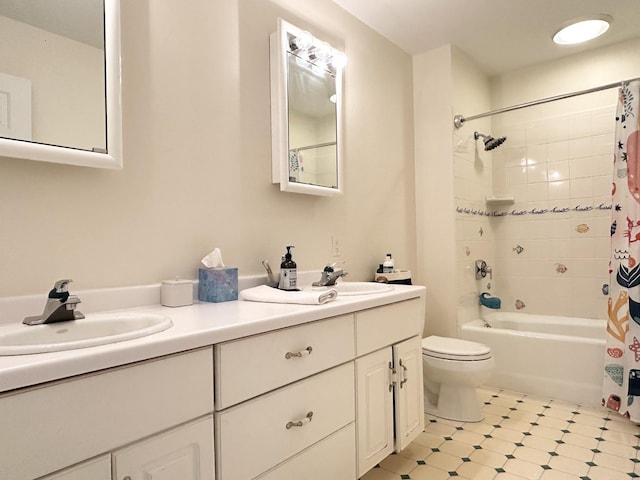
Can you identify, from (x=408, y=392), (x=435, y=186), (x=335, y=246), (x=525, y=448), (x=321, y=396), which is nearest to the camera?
(x=321, y=396)

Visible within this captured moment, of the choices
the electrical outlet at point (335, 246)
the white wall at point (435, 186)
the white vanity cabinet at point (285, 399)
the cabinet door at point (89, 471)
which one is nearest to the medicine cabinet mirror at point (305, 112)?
the electrical outlet at point (335, 246)

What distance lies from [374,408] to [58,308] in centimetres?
115

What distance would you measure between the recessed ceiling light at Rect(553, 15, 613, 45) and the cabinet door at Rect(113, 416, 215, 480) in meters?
3.09

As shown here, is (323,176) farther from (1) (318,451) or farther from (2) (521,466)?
(2) (521,466)

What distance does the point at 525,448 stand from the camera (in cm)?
193

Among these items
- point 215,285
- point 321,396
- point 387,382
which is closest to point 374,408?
point 387,382

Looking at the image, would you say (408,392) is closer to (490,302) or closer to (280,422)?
(280,422)

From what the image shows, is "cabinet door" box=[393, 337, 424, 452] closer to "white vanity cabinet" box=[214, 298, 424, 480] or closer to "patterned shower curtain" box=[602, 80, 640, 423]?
"white vanity cabinet" box=[214, 298, 424, 480]

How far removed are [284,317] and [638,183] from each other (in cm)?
224

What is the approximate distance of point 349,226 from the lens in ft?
7.52

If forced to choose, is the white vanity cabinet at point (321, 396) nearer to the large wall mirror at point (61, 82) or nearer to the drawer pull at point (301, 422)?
the drawer pull at point (301, 422)

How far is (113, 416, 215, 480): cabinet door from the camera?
2.67ft

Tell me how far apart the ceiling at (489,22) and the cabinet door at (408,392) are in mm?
1937

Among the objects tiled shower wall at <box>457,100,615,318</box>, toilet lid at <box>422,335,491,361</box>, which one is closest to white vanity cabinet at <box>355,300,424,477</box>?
toilet lid at <box>422,335,491,361</box>
